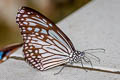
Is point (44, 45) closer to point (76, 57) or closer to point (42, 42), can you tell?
point (42, 42)

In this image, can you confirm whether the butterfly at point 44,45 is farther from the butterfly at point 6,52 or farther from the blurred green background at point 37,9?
the blurred green background at point 37,9

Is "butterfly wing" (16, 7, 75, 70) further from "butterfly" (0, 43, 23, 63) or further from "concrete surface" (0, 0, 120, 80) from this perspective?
"butterfly" (0, 43, 23, 63)

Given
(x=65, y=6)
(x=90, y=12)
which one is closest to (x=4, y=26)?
(x=65, y=6)

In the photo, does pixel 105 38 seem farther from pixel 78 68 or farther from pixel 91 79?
pixel 91 79

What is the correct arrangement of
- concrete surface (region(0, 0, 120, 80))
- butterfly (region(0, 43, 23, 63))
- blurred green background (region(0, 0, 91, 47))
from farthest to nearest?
blurred green background (region(0, 0, 91, 47))
butterfly (region(0, 43, 23, 63))
concrete surface (region(0, 0, 120, 80))

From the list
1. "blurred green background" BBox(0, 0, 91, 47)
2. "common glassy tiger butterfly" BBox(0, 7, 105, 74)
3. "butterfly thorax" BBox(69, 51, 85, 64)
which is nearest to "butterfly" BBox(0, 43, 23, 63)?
"common glassy tiger butterfly" BBox(0, 7, 105, 74)

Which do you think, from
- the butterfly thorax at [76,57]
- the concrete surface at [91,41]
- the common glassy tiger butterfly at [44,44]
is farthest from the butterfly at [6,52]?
the butterfly thorax at [76,57]
